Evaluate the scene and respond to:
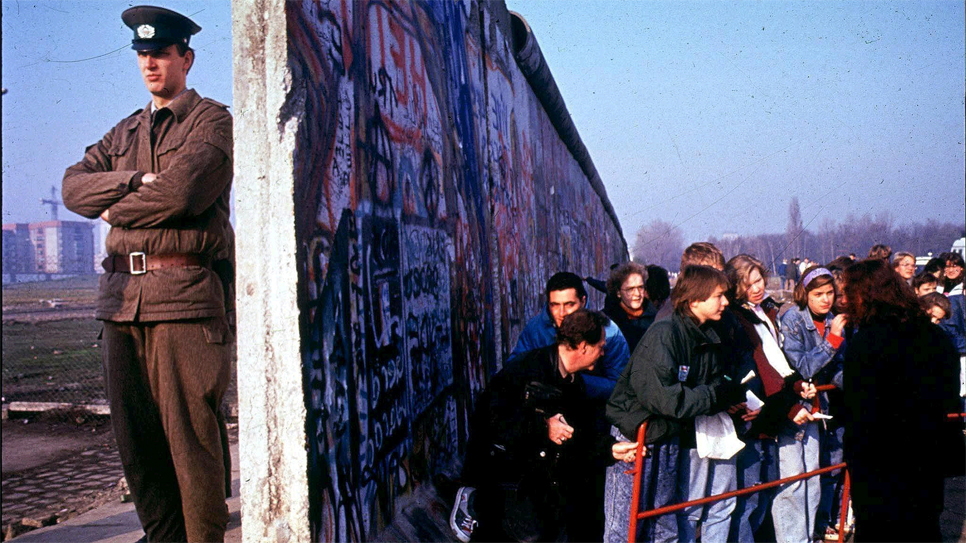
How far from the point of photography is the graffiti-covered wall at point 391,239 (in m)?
2.88

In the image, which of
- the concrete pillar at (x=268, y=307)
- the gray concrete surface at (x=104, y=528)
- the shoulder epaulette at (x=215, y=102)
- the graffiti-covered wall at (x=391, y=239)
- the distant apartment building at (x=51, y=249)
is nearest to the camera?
the concrete pillar at (x=268, y=307)

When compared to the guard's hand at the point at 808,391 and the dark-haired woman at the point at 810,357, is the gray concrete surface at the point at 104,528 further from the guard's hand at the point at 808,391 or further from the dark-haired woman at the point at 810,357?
the guard's hand at the point at 808,391

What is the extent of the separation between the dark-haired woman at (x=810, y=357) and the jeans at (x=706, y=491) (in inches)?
27.6

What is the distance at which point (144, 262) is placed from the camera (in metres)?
3.03

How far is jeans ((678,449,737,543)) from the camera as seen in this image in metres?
4.20

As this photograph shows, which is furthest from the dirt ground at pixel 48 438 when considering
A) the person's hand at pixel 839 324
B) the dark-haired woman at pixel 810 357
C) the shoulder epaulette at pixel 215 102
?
the person's hand at pixel 839 324

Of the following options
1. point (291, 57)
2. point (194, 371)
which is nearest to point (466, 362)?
point (194, 371)

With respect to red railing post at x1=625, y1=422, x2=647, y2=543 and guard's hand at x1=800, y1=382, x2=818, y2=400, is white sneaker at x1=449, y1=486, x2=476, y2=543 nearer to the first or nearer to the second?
red railing post at x1=625, y1=422, x2=647, y2=543

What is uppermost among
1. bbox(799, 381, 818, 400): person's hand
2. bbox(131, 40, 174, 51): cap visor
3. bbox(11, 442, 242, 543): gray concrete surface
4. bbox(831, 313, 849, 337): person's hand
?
bbox(131, 40, 174, 51): cap visor

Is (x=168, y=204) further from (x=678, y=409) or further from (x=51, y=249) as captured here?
(x=51, y=249)

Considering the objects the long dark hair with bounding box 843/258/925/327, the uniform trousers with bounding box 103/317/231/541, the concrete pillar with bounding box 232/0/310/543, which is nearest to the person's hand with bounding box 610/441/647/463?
the long dark hair with bounding box 843/258/925/327

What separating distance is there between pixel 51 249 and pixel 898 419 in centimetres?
3202

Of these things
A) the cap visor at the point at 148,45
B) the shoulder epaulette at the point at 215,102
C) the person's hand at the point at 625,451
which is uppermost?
the cap visor at the point at 148,45

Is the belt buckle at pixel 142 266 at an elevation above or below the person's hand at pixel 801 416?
above
